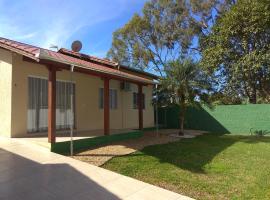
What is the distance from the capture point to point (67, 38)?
55.5ft

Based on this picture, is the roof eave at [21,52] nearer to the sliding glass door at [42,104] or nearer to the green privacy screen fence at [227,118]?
the sliding glass door at [42,104]

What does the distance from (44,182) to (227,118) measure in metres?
13.7

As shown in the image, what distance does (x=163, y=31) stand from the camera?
26.9 m

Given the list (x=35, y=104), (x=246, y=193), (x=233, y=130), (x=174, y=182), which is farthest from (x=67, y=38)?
(x=246, y=193)

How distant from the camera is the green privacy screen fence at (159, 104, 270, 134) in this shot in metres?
16.2

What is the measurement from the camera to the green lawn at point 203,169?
6.13 m

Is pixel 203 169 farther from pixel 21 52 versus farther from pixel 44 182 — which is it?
pixel 21 52

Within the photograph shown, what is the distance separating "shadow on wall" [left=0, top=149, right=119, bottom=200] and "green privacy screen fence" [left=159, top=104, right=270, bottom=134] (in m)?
11.6

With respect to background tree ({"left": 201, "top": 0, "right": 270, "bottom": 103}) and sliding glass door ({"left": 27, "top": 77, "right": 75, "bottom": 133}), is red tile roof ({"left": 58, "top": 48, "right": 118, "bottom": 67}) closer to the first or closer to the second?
sliding glass door ({"left": 27, "top": 77, "right": 75, "bottom": 133})

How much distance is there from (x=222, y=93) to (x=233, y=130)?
15.5ft

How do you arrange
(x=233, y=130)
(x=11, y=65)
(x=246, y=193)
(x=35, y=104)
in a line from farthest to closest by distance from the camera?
(x=233, y=130), (x=35, y=104), (x=11, y=65), (x=246, y=193)

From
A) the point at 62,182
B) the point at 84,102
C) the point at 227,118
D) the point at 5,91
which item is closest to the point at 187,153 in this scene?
the point at 62,182

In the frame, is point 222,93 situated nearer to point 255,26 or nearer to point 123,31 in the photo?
point 255,26

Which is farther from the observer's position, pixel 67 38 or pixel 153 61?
pixel 153 61
